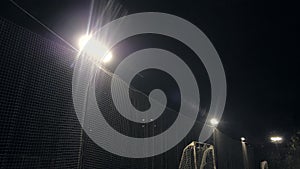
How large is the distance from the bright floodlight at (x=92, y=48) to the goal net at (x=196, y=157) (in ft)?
5.01

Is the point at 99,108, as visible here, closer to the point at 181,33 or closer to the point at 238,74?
the point at 181,33

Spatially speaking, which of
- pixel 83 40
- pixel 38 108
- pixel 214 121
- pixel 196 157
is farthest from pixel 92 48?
pixel 214 121

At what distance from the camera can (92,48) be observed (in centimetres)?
176

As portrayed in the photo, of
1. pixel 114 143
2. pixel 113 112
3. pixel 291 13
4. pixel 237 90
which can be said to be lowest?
pixel 114 143

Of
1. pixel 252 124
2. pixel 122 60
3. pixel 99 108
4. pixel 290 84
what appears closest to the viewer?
pixel 99 108

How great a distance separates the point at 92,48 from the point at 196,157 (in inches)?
73.9

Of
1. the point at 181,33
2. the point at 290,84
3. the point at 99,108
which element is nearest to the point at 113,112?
the point at 99,108

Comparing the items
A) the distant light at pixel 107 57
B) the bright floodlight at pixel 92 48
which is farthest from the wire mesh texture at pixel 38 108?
the distant light at pixel 107 57

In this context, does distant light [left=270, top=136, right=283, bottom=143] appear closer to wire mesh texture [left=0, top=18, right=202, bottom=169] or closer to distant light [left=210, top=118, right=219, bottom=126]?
distant light [left=210, top=118, right=219, bottom=126]

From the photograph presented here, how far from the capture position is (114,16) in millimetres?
1702

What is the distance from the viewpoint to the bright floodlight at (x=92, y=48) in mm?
1658

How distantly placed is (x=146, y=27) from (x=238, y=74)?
1.33 metres

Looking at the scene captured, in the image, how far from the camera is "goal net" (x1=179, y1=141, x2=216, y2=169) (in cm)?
275

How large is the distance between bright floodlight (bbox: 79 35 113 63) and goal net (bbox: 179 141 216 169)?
153cm
